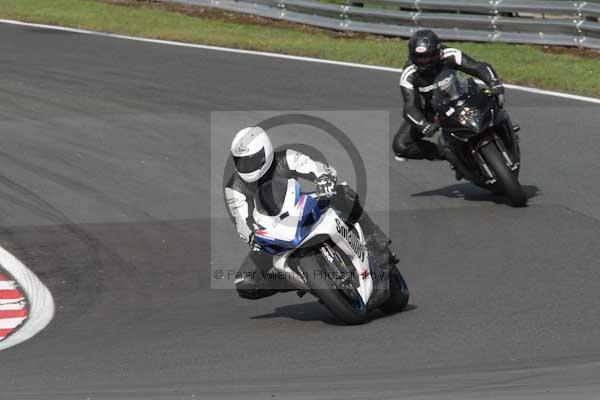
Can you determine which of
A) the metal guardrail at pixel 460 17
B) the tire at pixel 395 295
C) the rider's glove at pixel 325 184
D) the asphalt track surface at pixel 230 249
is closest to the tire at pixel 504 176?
the asphalt track surface at pixel 230 249

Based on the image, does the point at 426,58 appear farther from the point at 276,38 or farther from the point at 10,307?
the point at 276,38

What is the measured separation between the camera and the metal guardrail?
17067mm

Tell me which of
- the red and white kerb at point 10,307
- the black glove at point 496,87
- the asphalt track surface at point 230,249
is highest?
the black glove at point 496,87

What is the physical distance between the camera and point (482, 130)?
440 inches

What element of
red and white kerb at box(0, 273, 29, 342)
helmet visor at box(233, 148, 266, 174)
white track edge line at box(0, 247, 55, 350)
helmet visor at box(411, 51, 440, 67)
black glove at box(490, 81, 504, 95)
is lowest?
red and white kerb at box(0, 273, 29, 342)

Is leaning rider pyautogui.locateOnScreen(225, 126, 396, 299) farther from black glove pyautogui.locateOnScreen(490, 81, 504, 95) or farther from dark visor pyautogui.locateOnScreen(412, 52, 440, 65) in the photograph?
dark visor pyautogui.locateOnScreen(412, 52, 440, 65)

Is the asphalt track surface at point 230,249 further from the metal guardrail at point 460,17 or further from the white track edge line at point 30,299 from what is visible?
the metal guardrail at point 460,17

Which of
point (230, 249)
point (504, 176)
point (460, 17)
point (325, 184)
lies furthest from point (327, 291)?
point (460, 17)

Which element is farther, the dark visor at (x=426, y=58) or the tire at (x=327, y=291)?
the dark visor at (x=426, y=58)

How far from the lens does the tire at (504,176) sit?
11.2 m

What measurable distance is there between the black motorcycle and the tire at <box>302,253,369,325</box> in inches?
146

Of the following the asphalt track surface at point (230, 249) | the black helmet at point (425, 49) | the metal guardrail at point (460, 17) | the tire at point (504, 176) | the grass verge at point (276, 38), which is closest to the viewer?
the asphalt track surface at point (230, 249)

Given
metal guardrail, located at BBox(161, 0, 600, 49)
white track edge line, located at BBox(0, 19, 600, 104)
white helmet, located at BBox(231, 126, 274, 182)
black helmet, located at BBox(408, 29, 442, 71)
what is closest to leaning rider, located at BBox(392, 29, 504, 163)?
black helmet, located at BBox(408, 29, 442, 71)

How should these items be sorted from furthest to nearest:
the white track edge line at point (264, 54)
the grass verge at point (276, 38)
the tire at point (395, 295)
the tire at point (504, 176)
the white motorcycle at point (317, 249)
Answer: the grass verge at point (276, 38) < the white track edge line at point (264, 54) < the tire at point (504, 176) < the tire at point (395, 295) < the white motorcycle at point (317, 249)
